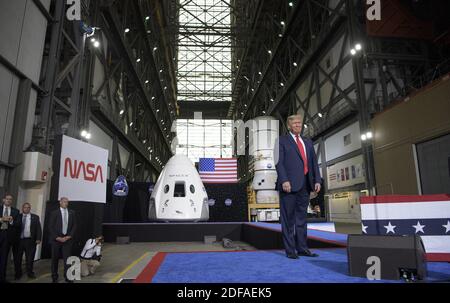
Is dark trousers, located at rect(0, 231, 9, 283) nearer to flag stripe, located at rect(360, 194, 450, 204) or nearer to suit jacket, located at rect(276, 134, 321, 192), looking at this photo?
suit jacket, located at rect(276, 134, 321, 192)

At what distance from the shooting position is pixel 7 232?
4.88 meters

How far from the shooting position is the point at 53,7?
9.71m

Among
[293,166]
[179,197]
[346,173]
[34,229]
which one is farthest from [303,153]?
[346,173]

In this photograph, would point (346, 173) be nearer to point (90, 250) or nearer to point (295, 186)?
point (295, 186)

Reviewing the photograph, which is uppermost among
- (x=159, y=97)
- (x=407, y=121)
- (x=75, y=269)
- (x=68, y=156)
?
(x=159, y=97)

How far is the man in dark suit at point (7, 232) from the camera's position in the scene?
474 centimetres

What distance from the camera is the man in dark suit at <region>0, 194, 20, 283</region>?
4.74 metres

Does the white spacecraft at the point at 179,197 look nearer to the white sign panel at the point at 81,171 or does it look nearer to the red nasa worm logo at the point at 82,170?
the white sign panel at the point at 81,171

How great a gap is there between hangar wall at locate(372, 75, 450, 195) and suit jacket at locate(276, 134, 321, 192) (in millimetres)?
7501

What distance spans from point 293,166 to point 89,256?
3622mm

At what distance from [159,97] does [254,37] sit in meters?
11.4
